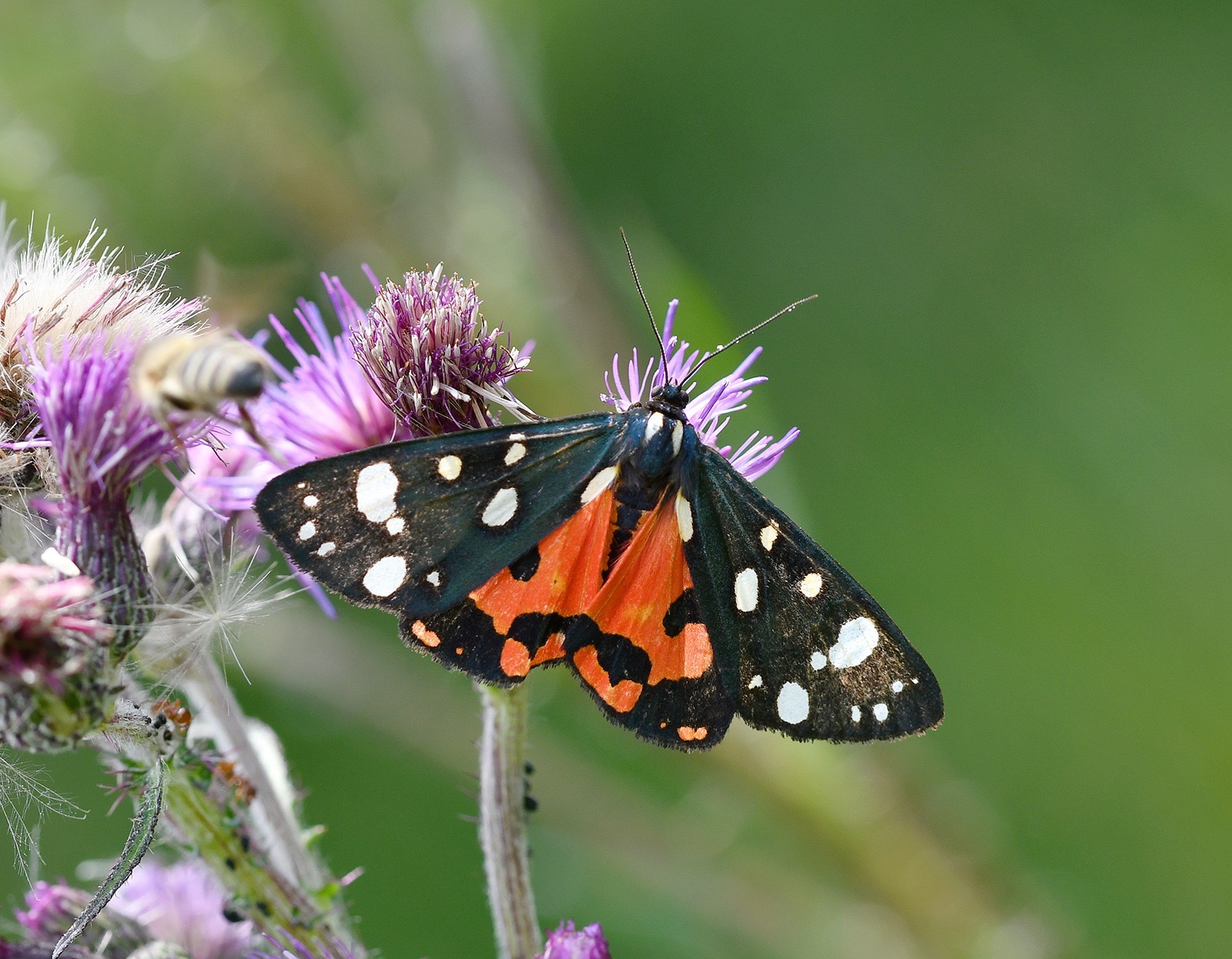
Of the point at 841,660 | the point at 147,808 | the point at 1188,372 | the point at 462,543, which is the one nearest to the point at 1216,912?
the point at 1188,372

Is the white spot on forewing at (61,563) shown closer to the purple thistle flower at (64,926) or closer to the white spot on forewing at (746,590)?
the purple thistle flower at (64,926)

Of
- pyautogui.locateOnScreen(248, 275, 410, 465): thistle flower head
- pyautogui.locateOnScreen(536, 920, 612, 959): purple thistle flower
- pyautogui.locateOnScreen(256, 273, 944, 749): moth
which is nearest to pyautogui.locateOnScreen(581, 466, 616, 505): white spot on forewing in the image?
pyautogui.locateOnScreen(256, 273, 944, 749): moth

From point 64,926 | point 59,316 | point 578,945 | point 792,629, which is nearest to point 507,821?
point 578,945

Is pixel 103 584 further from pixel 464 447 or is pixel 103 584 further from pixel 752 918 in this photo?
pixel 752 918

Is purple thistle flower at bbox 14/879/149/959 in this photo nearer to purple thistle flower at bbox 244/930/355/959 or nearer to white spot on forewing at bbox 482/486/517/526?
purple thistle flower at bbox 244/930/355/959

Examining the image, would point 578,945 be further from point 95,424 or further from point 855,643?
point 95,424

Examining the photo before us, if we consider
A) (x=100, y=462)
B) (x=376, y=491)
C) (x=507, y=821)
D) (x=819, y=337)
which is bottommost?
(x=507, y=821)
